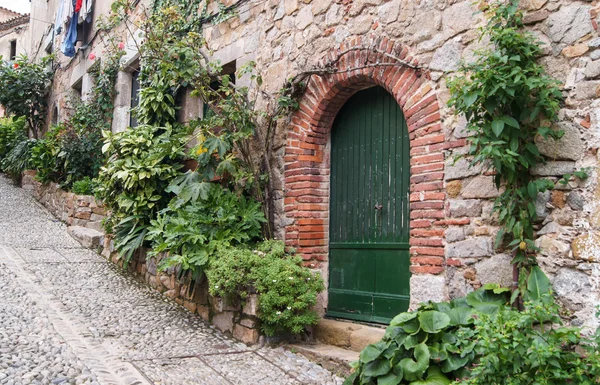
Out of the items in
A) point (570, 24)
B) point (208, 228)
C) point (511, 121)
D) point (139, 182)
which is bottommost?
point (208, 228)

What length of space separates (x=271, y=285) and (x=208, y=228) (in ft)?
3.58

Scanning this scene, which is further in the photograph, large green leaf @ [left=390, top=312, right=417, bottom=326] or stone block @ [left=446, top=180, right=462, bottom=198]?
stone block @ [left=446, top=180, right=462, bottom=198]

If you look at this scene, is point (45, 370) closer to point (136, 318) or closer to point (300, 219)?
point (136, 318)

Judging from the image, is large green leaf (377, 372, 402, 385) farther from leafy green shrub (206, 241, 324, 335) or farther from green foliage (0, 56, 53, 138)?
green foliage (0, 56, 53, 138)

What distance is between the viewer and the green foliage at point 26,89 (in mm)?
13930

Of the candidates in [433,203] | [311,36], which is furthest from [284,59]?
[433,203]

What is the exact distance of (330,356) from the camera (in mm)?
4629

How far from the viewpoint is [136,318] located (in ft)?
18.0

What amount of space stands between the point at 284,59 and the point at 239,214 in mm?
1706

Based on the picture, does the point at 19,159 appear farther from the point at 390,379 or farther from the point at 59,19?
the point at 390,379

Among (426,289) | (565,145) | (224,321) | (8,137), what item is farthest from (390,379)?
(8,137)

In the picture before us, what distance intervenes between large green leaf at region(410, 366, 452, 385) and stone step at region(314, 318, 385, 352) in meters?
1.23

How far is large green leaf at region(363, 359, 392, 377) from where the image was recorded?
3.57 meters

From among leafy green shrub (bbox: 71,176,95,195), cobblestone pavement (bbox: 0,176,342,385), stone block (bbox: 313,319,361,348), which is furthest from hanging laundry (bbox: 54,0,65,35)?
stone block (bbox: 313,319,361,348)
